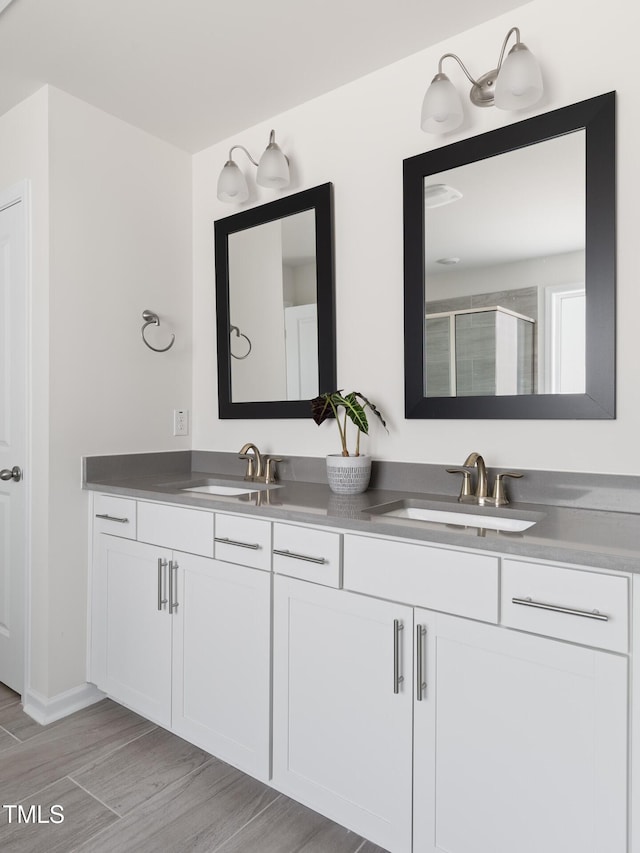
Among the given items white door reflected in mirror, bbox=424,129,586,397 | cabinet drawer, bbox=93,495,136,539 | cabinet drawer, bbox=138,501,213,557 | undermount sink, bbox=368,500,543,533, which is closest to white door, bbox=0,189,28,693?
cabinet drawer, bbox=93,495,136,539

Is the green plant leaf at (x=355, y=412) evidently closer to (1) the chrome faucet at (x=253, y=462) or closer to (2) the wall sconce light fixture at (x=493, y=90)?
(1) the chrome faucet at (x=253, y=462)

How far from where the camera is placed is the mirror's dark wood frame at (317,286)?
216 centimetres

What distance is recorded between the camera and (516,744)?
3.99 ft

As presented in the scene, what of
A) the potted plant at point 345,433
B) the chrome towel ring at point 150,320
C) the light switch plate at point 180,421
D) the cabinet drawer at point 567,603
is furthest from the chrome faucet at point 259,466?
the cabinet drawer at point 567,603

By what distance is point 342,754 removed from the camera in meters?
1.49

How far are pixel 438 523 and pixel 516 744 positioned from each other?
0.50 metres

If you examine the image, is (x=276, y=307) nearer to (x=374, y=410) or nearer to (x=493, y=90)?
(x=374, y=410)

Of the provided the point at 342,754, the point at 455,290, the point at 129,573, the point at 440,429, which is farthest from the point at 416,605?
the point at 129,573

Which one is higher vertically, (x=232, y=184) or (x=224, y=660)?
(x=232, y=184)

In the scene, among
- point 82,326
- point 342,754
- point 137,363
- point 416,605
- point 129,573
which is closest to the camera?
point 416,605

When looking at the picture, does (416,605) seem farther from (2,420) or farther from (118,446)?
(2,420)

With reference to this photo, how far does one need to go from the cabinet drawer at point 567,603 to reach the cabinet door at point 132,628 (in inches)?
46.8

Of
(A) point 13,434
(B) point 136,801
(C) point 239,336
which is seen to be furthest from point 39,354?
(B) point 136,801

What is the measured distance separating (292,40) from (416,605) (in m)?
1.82
